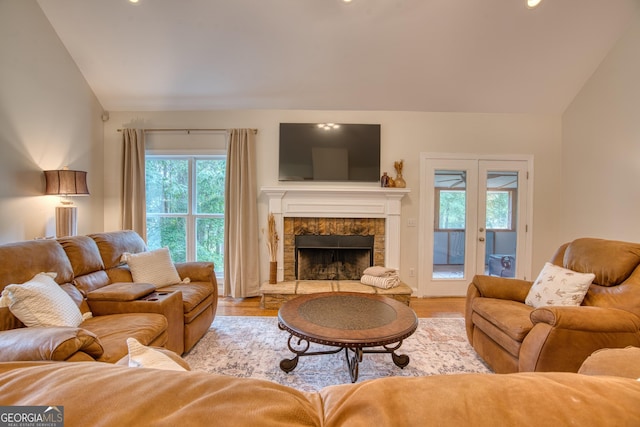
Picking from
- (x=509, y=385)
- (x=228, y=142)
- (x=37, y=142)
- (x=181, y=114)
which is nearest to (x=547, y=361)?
(x=509, y=385)

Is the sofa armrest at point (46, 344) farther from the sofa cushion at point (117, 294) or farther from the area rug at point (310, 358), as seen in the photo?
the area rug at point (310, 358)

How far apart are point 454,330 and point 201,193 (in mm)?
3790

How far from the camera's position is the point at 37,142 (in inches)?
122

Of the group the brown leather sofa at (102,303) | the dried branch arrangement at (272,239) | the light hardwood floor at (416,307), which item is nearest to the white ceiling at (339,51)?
the dried branch arrangement at (272,239)

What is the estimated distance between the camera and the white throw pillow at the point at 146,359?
2.84ft

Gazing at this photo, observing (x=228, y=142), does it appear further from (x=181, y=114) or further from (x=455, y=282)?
(x=455, y=282)

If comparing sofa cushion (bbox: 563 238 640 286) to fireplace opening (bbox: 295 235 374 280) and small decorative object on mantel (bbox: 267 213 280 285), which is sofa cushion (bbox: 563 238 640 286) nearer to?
fireplace opening (bbox: 295 235 374 280)

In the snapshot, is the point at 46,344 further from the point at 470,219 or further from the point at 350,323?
the point at 470,219

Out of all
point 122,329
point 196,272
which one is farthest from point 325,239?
point 122,329

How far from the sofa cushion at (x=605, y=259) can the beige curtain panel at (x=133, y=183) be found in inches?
194

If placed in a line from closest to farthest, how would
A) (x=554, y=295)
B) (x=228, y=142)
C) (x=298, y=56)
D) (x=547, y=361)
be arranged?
(x=547, y=361) < (x=554, y=295) < (x=298, y=56) < (x=228, y=142)

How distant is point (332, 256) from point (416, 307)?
4.38 feet

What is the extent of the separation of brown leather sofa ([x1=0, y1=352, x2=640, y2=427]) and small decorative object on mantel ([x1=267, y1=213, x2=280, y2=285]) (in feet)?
10.4

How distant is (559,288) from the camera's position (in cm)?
212
